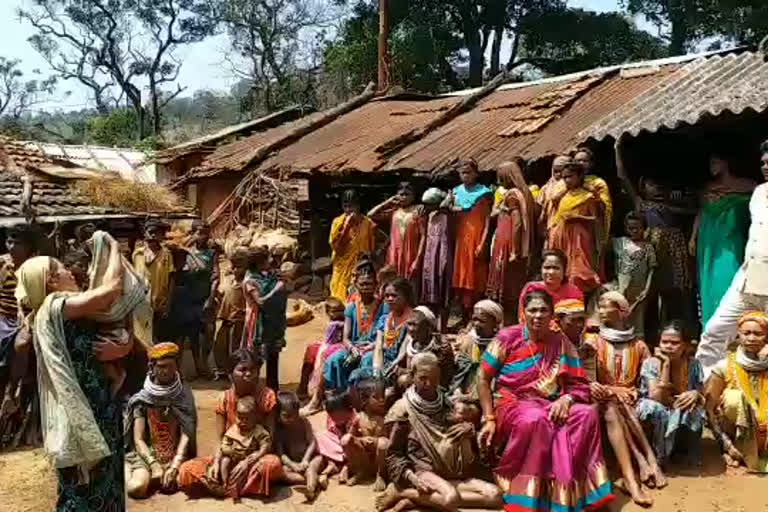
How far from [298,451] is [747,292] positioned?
3.27 metres

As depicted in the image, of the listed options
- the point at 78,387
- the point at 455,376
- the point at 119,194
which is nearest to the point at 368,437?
the point at 455,376

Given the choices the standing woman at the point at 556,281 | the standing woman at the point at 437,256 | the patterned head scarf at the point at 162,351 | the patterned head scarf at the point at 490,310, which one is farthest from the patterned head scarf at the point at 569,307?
the standing woman at the point at 437,256

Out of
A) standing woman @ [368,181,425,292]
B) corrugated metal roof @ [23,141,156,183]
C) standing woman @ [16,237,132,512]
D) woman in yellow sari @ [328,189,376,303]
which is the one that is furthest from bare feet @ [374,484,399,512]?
corrugated metal roof @ [23,141,156,183]

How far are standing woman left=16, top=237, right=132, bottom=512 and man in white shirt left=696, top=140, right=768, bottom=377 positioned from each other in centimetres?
388

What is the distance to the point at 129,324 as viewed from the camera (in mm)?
3689

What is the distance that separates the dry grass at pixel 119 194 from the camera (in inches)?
395

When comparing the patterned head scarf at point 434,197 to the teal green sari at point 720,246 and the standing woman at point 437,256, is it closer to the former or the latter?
the standing woman at point 437,256

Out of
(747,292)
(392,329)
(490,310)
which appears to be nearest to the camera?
(490,310)

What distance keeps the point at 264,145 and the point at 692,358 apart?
9674 millimetres

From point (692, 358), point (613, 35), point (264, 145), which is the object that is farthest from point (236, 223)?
point (613, 35)

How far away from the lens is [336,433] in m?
5.43

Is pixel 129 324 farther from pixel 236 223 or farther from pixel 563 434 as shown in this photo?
pixel 236 223

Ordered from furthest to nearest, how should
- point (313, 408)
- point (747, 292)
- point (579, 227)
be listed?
point (579, 227), point (313, 408), point (747, 292)

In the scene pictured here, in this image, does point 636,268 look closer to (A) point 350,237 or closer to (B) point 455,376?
(B) point 455,376
